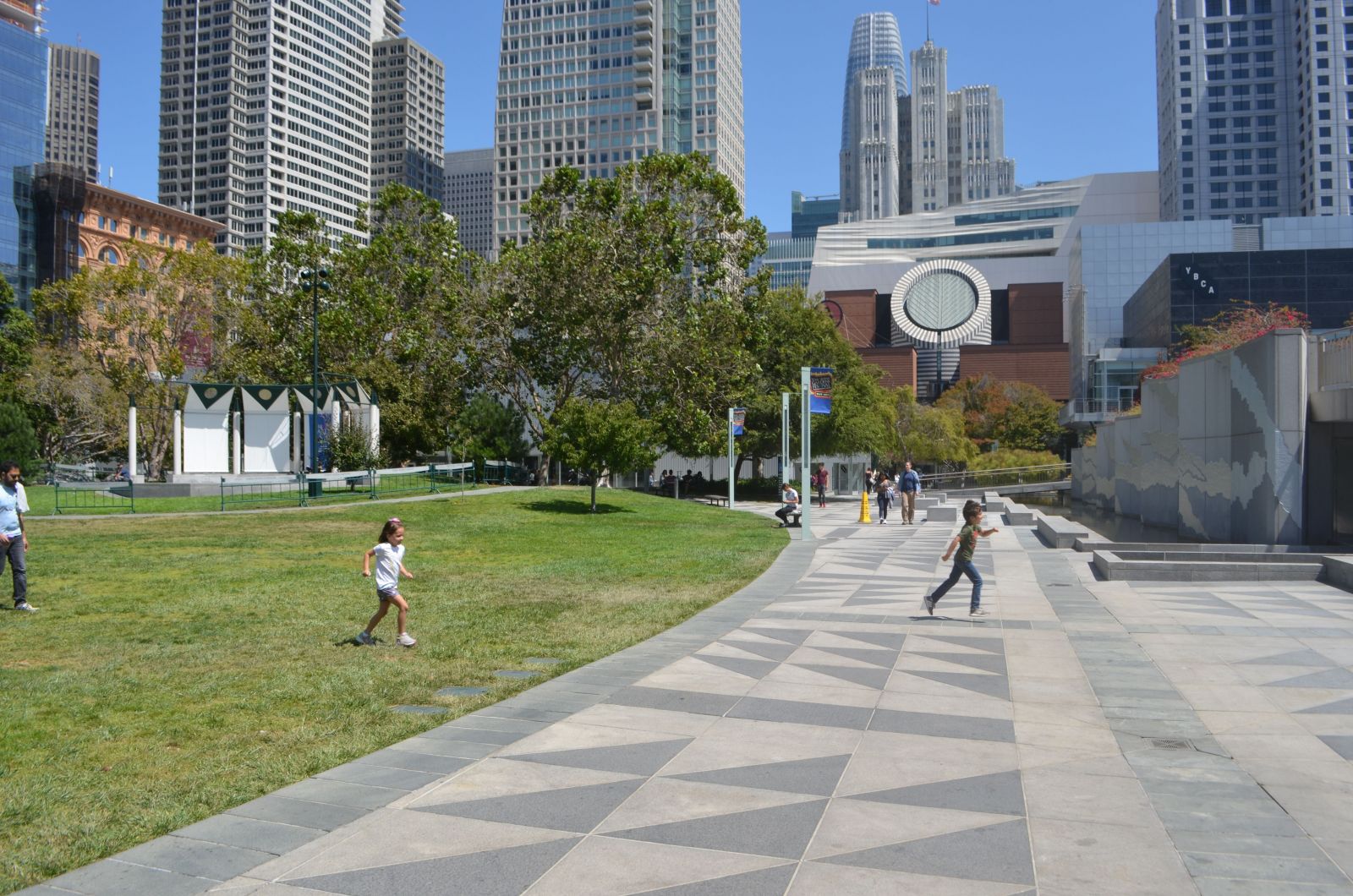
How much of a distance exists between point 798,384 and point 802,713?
1698 inches

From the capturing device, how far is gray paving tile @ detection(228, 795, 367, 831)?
5477 mm

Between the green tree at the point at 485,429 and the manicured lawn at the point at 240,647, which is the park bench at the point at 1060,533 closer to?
the manicured lawn at the point at 240,647

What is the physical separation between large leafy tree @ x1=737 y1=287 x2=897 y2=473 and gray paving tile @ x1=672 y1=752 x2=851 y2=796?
3996cm

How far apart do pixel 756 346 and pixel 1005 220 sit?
352 feet

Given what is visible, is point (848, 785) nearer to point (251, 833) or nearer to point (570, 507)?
point (251, 833)

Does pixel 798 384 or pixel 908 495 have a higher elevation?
pixel 798 384

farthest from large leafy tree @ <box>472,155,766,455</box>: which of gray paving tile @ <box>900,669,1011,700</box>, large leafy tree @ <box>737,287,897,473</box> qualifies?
gray paving tile @ <box>900,669,1011,700</box>

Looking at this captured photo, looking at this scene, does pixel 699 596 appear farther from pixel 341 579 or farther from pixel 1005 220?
pixel 1005 220

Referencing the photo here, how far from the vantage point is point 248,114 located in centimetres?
16800

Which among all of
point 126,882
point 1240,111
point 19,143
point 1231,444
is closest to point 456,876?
point 126,882

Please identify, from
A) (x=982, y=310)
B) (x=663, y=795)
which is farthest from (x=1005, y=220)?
(x=663, y=795)

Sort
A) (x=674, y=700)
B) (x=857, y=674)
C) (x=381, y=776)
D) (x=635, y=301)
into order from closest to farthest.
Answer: (x=381, y=776) → (x=674, y=700) → (x=857, y=674) → (x=635, y=301)

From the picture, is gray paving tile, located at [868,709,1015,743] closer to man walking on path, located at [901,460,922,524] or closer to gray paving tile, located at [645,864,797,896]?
gray paving tile, located at [645,864,797,896]

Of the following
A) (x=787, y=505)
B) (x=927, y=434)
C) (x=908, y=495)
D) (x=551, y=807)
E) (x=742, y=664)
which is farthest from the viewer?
(x=927, y=434)
